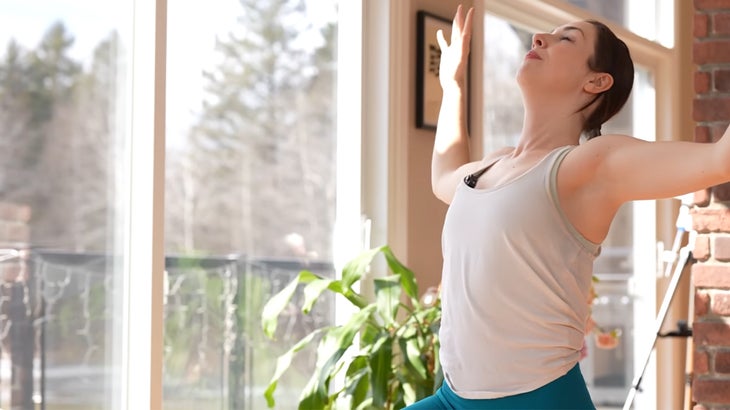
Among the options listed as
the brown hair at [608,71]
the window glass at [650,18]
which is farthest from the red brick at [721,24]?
the window glass at [650,18]

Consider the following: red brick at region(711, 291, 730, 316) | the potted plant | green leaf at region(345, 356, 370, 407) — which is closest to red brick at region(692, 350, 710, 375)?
red brick at region(711, 291, 730, 316)

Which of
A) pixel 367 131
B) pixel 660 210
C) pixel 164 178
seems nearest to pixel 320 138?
pixel 367 131

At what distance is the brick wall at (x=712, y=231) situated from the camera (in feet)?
8.54

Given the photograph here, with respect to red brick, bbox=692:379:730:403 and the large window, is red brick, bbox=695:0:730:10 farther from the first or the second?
the large window

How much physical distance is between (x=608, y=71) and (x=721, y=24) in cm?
96

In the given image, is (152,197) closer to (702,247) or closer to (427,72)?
(427,72)

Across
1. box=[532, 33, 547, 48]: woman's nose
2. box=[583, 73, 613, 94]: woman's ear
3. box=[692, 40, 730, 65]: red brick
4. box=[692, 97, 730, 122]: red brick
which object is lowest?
box=[583, 73, 613, 94]: woman's ear

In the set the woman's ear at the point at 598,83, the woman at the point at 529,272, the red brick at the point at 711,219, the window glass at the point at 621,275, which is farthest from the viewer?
the window glass at the point at 621,275

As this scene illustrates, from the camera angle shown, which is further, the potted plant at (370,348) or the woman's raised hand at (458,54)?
the potted plant at (370,348)

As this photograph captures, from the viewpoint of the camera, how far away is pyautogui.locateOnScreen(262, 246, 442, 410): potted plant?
2.98 m

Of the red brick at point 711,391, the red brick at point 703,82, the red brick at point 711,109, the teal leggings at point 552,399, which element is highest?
the red brick at point 703,82

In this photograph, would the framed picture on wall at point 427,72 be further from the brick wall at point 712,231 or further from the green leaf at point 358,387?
the brick wall at point 712,231

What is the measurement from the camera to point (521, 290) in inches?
65.0

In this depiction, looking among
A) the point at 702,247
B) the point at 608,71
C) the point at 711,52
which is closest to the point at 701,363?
the point at 702,247
